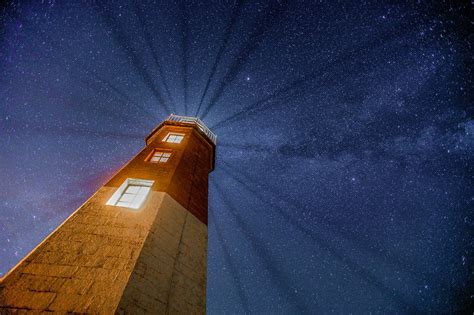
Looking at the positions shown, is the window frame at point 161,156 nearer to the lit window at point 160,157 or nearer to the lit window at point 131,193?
the lit window at point 160,157

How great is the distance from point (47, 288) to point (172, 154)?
273 inches

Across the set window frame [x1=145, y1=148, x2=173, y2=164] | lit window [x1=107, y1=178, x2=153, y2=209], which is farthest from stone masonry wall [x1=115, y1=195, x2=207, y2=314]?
window frame [x1=145, y1=148, x2=173, y2=164]

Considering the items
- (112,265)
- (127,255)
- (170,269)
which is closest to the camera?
(112,265)

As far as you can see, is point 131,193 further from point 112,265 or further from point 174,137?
point 174,137

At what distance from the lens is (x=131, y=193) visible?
8.36 meters

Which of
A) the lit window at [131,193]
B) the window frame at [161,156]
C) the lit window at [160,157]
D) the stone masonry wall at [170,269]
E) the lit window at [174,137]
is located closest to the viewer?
the stone masonry wall at [170,269]

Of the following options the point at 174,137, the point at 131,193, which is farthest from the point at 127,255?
the point at 174,137

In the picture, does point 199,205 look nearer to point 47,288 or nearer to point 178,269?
point 178,269

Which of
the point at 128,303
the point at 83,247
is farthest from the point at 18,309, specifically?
the point at 128,303

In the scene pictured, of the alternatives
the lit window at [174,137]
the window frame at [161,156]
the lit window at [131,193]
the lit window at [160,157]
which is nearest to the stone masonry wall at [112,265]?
the lit window at [131,193]

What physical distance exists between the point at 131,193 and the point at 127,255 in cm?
299

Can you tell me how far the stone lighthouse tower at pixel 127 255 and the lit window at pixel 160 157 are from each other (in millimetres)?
458

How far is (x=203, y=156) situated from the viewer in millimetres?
13375

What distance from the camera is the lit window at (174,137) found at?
12875 millimetres
